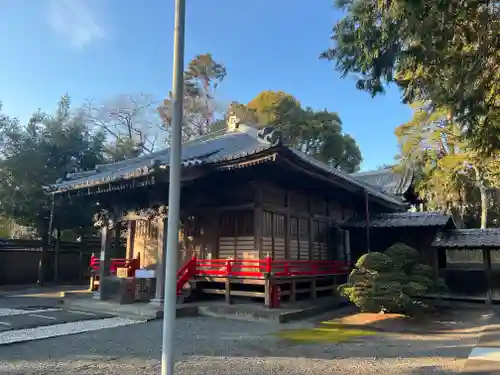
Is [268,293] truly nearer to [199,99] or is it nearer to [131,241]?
[131,241]

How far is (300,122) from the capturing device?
106 ft

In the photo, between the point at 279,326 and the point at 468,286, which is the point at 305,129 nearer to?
the point at 468,286

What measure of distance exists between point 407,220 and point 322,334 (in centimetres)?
898

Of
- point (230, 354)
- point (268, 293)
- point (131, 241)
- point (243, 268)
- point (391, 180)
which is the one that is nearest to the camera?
point (230, 354)

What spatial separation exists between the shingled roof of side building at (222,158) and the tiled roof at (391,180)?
782cm

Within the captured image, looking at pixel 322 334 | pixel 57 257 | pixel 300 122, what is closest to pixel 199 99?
pixel 300 122

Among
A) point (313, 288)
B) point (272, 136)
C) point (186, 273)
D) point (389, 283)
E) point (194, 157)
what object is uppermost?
point (272, 136)

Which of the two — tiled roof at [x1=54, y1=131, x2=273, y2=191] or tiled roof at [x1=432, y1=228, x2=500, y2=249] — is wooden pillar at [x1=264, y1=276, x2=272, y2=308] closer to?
tiled roof at [x1=54, y1=131, x2=273, y2=191]

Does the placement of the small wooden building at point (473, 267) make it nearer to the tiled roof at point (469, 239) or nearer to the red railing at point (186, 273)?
the tiled roof at point (469, 239)

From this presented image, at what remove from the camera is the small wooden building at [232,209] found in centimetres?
1110

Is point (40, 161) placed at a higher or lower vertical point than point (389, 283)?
higher

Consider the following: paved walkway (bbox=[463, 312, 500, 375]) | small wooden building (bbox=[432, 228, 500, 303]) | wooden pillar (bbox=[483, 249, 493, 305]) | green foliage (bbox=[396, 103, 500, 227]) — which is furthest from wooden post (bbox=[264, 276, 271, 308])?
green foliage (bbox=[396, 103, 500, 227])

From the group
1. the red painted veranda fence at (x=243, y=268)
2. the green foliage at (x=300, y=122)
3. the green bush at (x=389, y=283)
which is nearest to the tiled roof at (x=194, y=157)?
the red painted veranda fence at (x=243, y=268)

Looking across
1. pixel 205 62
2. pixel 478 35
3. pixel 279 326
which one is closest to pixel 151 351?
pixel 279 326
